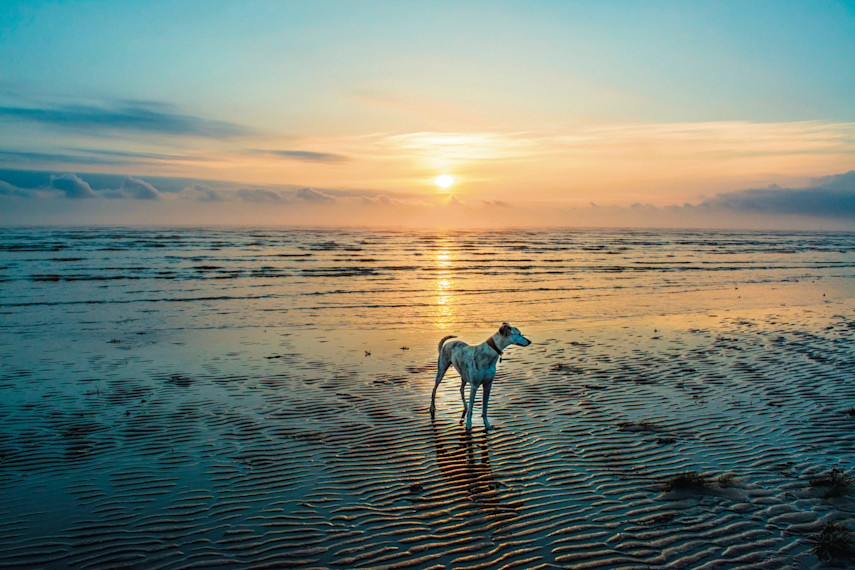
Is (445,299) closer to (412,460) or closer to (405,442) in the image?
(405,442)

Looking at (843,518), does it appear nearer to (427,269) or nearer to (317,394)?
(317,394)

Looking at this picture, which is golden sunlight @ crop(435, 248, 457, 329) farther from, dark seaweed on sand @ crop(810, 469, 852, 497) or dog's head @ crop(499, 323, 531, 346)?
dark seaweed on sand @ crop(810, 469, 852, 497)

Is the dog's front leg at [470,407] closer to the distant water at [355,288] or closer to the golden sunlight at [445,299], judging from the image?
the golden sunlight at [445,299]

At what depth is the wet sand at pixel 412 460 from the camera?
240 inches

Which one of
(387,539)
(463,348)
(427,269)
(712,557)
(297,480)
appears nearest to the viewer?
(712,557)

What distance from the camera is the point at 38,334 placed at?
59.8ft

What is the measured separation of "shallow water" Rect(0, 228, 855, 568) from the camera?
6199mm

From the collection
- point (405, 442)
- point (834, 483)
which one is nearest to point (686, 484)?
point (834, 483)

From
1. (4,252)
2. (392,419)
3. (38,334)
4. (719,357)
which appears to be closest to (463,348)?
(392,419)

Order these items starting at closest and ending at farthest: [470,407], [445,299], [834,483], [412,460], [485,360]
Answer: [834,483], [412,460], [470,407], [485,360], [445,299]

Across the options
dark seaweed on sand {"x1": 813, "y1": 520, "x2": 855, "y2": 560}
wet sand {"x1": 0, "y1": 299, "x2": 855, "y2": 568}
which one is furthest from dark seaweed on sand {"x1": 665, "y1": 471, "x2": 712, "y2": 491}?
dark seaweed on sand {"x1": 813, "y1": 520, "x2": 855, "y2": 560}

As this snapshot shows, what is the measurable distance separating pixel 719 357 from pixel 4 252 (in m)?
65.8

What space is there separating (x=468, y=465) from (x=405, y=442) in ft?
4.53

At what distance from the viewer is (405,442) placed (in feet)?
30.1
